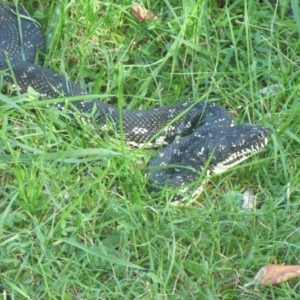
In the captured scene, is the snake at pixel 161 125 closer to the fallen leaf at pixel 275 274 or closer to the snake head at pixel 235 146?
the snake head at pixel 235 146

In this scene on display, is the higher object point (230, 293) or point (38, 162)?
point (38, 162)

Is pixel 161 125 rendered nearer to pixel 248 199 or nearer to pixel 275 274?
pixel 248 199

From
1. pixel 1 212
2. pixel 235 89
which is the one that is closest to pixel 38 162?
pixel 1 212

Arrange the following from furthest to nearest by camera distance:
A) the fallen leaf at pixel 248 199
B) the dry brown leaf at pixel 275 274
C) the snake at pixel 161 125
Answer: the snake at pixel 161 125
the fallen leaf at pixel 248 199
the dry brown leaf at pixel 275 274

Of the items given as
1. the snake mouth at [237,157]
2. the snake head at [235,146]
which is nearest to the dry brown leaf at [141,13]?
the snake head at [235,146]

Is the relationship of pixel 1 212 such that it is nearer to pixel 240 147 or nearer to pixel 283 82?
pixel 240 147

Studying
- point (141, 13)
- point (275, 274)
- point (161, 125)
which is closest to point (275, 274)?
point (275, 274)

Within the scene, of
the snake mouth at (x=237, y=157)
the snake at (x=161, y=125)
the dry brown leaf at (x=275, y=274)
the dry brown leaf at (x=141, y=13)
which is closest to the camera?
the dry brown leaf at (x=275, y=274)
